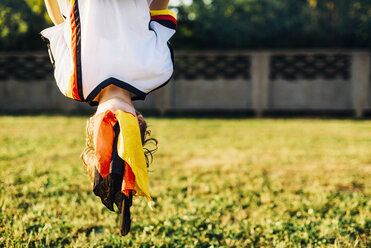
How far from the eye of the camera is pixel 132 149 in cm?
167

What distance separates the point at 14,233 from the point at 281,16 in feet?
35.3

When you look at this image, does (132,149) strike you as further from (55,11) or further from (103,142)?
(55,11)

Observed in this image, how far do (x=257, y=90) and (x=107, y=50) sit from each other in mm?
10085

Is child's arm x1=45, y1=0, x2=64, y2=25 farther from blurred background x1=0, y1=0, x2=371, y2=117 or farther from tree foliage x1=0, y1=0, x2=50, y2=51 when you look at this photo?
blurred background x1=0, y1=0, x2=371, y2=117

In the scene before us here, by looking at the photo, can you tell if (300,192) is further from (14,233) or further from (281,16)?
(281,16)

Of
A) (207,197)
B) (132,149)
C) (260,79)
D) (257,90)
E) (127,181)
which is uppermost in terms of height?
(132,149)

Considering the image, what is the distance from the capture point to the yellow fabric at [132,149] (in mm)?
1654

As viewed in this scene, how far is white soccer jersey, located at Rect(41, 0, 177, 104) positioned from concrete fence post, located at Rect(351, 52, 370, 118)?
10.6 metres

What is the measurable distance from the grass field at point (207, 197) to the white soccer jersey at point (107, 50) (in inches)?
40.9

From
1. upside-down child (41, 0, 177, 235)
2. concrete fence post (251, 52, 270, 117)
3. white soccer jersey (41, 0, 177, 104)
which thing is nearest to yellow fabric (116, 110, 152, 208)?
upside-down child (41, 0, 177, 235)

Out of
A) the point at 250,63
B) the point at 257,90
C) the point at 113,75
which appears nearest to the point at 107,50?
the point at 113,75

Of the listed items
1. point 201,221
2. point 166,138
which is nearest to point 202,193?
point 201,221

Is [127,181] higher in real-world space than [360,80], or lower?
higher

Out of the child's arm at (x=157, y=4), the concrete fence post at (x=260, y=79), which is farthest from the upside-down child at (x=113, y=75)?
the concrete fence post at (x=260, y=79)
